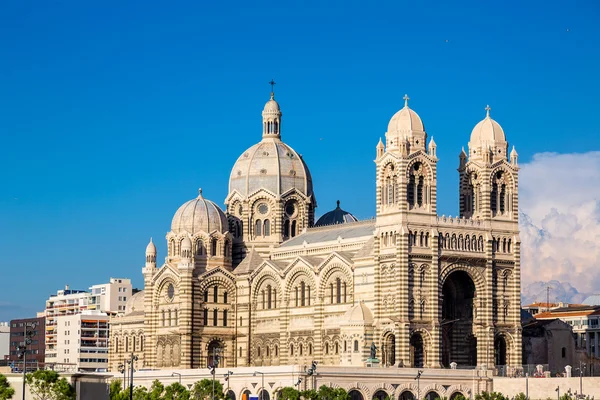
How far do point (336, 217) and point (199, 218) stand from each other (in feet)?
45.3

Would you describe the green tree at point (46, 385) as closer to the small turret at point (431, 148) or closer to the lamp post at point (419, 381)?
the lamp post at point (419, 381)

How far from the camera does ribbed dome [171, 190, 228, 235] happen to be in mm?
134125

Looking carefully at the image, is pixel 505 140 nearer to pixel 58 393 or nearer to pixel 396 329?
pixel 396 329

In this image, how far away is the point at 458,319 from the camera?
121125 millimetres

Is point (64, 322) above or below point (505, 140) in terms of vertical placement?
below

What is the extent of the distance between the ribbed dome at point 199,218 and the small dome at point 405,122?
23331 millimetres

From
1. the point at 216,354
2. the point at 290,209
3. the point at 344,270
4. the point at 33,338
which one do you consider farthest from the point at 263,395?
the point at 33,338

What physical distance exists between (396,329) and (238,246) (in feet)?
90.1

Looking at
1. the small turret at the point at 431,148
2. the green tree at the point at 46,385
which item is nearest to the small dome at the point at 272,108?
the small turret at the point at 431,148

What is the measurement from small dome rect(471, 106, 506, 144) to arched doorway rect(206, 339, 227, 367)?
29.7 metres

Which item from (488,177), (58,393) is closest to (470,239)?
(488,177)

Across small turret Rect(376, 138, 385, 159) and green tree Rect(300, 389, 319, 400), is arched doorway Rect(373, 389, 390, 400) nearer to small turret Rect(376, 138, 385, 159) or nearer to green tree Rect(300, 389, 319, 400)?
green tree Rect(300, 389, 319, 400)

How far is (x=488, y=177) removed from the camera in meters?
121

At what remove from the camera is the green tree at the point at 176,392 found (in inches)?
4203
